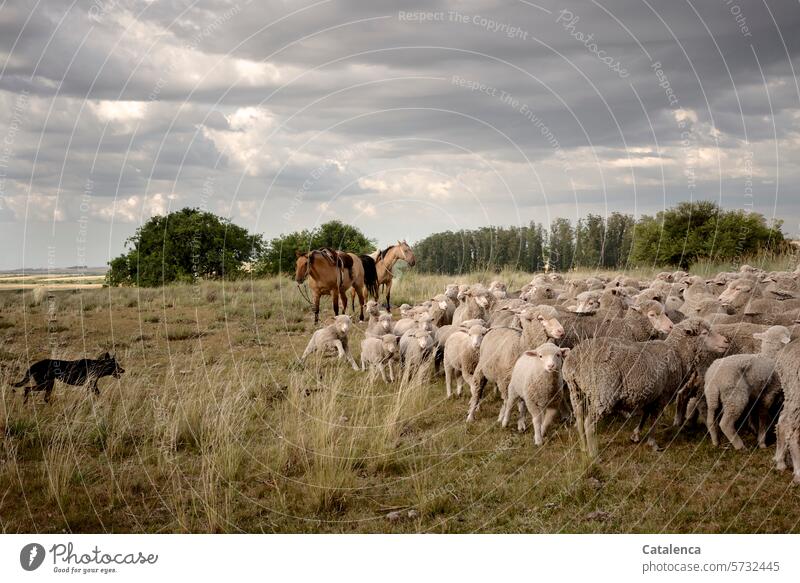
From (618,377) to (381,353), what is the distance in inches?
234

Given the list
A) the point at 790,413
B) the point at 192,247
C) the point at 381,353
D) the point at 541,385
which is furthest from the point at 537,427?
the point at 192,247

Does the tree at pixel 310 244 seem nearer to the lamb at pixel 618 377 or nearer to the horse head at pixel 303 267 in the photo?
the horse head at pixel 303 267

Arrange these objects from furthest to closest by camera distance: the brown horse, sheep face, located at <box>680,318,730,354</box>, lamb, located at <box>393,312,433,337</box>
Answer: the brown horse < lamb, located at <box>393,312,433,337</box> < sheep face, located at <box>680,318,730,354</box>

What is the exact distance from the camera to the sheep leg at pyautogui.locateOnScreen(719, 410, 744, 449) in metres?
8.91

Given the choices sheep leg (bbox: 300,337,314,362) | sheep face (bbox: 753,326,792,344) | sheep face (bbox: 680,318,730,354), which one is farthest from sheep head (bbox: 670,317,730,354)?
sheep leg (bbox: 300,337,314,362)

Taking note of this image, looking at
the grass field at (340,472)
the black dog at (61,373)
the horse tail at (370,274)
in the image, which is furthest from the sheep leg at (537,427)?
the horse tail at (370,274)

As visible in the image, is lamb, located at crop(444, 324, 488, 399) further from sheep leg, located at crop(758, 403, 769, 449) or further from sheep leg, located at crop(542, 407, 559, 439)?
sheep leg, located at crop(758, 403, 769, 449)

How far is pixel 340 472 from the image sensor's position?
8.20 metres

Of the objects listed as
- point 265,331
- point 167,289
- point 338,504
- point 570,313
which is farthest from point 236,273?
point 338,504

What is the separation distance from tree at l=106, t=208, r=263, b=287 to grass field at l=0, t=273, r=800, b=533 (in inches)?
1333

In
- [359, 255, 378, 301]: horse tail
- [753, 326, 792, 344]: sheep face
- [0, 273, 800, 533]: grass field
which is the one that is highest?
[359, 255, 378, 301]: horse tail

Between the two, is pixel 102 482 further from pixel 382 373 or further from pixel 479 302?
pixel 479 302

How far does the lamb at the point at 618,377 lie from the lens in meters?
8.95

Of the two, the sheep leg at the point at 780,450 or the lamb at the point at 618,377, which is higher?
the lamb at the point at 618,377
